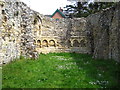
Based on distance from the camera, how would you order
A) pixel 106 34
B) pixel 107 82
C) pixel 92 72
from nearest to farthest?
pixel 107 82, pixel 92 72, pixel 106 34

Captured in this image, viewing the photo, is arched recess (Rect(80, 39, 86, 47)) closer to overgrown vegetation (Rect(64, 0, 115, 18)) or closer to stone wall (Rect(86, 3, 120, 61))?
stone wall (Rect(86, 3, 120, 61))

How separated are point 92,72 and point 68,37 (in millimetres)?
12868

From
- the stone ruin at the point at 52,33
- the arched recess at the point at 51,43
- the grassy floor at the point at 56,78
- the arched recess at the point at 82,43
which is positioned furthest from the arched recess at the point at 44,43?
the grassy floor at the point at 56,78

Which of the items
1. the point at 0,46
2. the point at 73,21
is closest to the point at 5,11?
the point at 0,46

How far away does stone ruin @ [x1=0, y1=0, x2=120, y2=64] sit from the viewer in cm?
1170

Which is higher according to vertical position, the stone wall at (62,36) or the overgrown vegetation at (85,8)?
the overgrown vegetation at (85,8)

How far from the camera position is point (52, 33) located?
22656 mm

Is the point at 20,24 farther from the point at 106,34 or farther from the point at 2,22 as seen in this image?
the point at 106,34

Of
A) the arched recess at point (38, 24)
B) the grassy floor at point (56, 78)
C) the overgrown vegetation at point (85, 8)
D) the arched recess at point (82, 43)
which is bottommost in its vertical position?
the grassy floor at point (56, 78)

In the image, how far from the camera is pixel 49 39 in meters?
22.2

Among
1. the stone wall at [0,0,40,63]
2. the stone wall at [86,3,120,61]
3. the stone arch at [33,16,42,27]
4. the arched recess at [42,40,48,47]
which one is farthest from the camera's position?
the arched recess at [42,40,48,47]

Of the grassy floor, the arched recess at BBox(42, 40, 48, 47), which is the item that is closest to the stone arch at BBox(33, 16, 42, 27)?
the arched recess at BBox(42, 40, 48, 47)

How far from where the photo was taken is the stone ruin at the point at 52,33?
1170 cm

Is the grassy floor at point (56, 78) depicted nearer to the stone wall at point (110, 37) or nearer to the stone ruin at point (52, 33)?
the stone ruin at point (52, 33)
